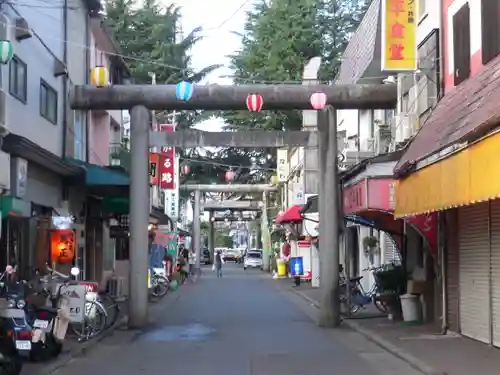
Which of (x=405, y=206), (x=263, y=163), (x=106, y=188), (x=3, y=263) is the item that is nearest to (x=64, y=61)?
(x=106, y=188)

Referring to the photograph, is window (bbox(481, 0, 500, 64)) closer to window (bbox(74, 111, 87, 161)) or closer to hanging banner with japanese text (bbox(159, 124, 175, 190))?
window (bbox(74, 111, 87, 161))

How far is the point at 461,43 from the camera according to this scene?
15992 mm

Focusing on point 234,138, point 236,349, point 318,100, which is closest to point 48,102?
point 234,138

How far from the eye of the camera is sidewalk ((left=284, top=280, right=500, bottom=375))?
12305 millimetres

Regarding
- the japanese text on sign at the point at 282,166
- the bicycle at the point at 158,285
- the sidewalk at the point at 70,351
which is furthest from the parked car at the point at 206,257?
the sidewalk at the point at 70,351

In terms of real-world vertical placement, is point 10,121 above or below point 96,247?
above

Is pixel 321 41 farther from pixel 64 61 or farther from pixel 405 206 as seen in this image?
pixel 405 206

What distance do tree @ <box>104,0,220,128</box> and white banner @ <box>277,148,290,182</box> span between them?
7569mm

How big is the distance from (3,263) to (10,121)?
3.03 meters

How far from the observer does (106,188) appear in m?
24.4

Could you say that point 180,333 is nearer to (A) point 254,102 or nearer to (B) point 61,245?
(B) point 61,245

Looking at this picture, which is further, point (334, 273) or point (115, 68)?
point (115, 68)

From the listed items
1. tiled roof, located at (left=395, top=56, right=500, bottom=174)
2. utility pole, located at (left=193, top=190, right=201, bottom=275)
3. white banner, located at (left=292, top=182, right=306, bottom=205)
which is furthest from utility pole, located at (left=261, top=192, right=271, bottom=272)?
tiled roof, located at (left=395, top=56, right=500, bottom=174)

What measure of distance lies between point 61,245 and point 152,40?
29.6m
